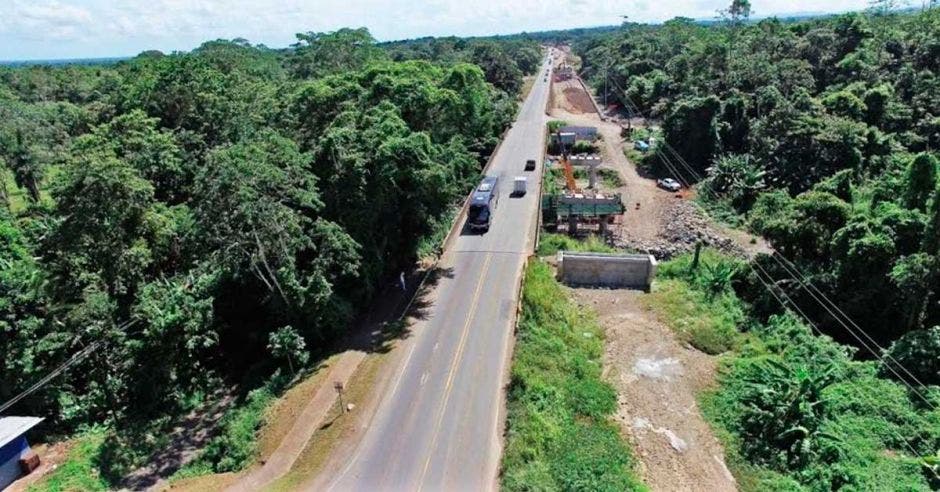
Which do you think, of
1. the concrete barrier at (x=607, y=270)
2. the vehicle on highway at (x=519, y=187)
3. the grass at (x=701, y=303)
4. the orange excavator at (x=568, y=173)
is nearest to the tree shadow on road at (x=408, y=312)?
the concrete barrier at (x=607, y=270)

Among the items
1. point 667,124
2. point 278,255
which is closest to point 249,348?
point 278,255

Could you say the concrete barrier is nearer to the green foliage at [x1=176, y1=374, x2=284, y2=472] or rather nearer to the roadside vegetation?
the roadside vegetation

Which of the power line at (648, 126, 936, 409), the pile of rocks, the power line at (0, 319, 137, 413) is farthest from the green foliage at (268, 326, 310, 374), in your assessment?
the power line at (648, 126, 936, 409)

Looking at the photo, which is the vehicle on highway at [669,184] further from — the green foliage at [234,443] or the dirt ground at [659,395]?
the green foliage at [234,443]

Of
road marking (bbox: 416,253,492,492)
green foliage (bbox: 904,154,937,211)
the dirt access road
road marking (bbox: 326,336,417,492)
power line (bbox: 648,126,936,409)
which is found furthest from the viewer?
green foliage (bbox: 904,154,937,211)

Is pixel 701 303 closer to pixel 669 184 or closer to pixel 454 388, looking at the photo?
pixel 454 388

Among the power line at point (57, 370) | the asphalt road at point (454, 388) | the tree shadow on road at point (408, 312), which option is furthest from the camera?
the tree shadow on road at point (408, 312)
